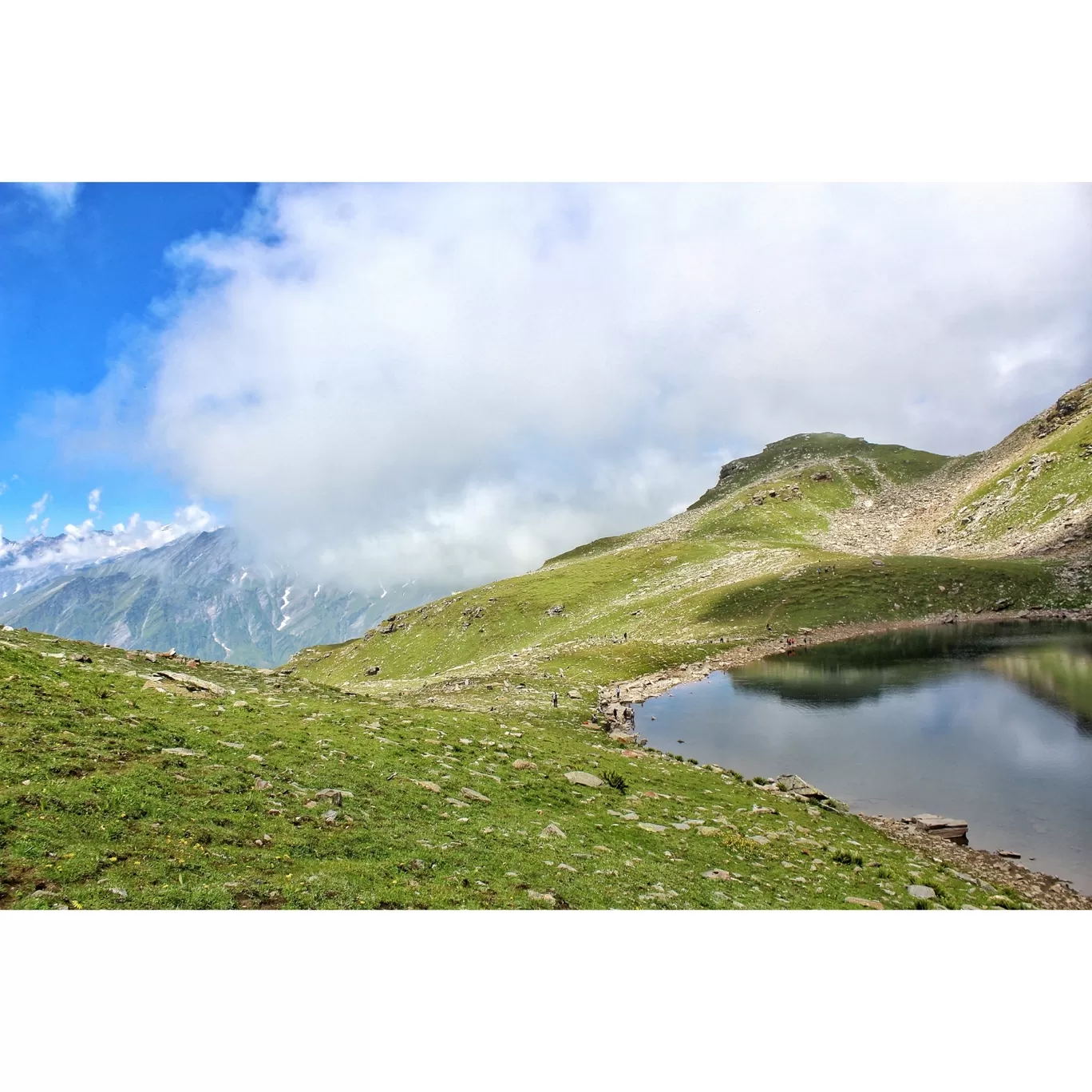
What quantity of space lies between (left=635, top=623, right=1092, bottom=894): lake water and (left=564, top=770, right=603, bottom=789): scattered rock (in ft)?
44.3

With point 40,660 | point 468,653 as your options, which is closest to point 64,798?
point 40,660

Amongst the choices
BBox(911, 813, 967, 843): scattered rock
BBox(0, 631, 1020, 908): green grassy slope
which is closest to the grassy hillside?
BBox(0, 631, 1020, 908): green grassy slope

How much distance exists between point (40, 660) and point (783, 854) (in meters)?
31.6

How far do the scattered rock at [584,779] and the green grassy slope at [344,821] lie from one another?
1.42ft

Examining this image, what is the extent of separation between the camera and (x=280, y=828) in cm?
1658

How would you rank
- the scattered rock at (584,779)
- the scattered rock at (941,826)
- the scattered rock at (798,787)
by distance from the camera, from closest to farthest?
the scattered rock at (941,826) < the scattered rock at (584,779) < the scattered rock at (798,787)

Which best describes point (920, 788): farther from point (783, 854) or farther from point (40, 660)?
point (40, 660)

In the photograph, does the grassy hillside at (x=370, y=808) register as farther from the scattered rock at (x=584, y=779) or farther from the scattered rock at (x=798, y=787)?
the scattered rock at (x=798, y=787)

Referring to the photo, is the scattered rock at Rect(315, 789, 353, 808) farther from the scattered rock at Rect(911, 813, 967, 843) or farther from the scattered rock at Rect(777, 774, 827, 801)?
the scattered rock at Rect(911, 813, 967, 843)

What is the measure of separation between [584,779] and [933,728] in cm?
3001

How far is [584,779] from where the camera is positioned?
27.8 m

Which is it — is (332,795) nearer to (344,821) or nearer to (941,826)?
(344,821)

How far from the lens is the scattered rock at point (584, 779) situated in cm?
2727

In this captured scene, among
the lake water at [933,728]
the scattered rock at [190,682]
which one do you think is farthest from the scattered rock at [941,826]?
the scattered rock at [190,682]
